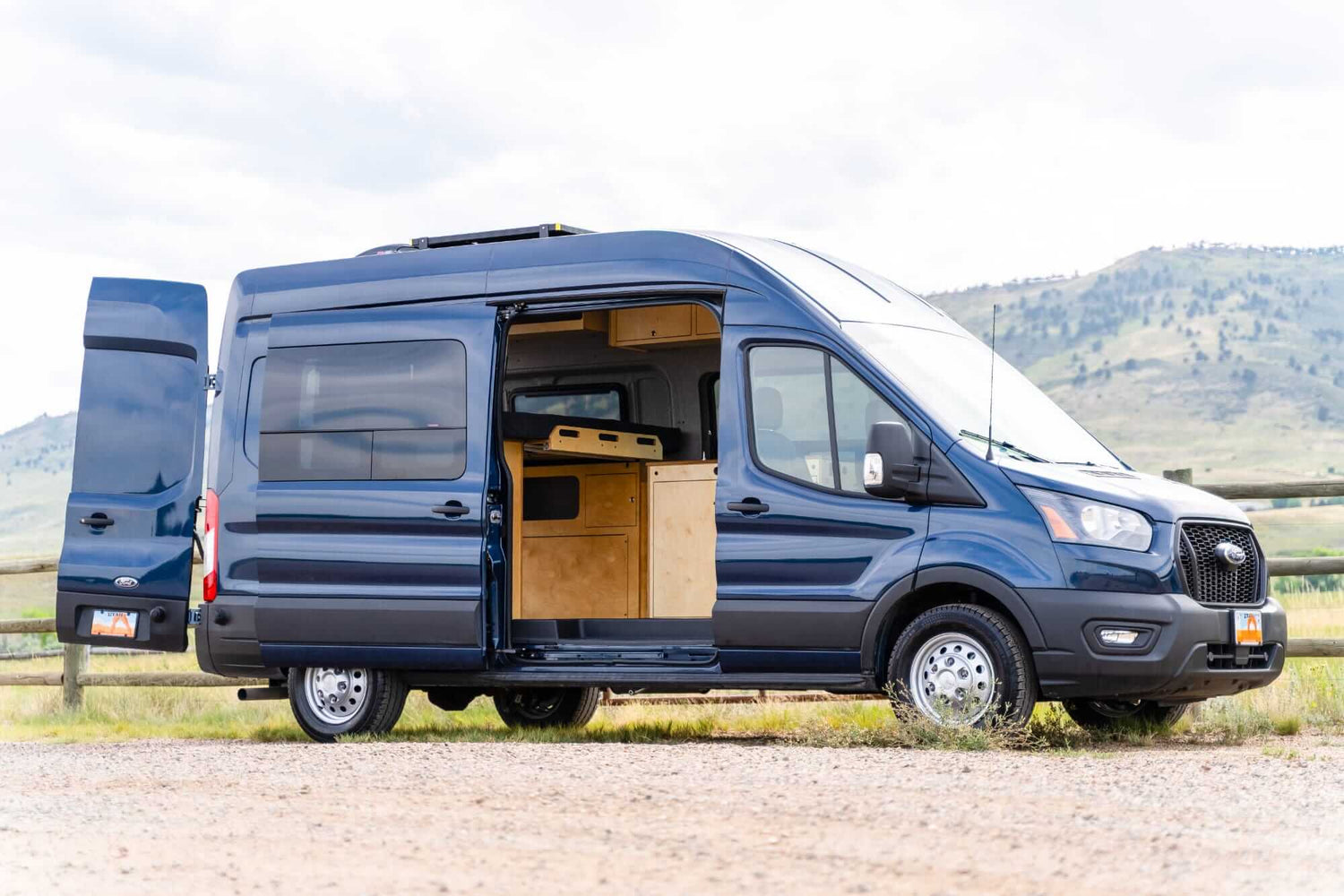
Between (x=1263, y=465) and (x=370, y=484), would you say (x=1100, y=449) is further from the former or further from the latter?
(x=1263, y=465)

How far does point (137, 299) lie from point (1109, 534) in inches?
237

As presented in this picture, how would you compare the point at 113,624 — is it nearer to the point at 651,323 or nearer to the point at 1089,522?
the point at 651,323

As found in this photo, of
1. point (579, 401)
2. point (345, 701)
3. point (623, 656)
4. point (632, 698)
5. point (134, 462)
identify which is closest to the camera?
point (623, 656)

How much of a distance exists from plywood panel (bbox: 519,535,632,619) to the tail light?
6.28 ft

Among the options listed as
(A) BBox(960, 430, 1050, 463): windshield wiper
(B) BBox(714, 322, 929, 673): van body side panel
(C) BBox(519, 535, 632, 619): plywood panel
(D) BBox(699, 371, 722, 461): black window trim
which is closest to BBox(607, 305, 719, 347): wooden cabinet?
(D) BBox(699, 371, 722, 461): black window trim

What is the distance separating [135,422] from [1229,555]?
6392 mm

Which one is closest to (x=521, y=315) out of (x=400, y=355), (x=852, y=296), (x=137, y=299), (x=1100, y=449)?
(x=400, y=355)

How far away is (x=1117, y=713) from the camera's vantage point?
9.74 m

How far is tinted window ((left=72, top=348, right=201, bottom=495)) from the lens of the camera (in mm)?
11023

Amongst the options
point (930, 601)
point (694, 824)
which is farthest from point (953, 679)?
point (694, 824)

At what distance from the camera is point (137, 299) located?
11.1 metres

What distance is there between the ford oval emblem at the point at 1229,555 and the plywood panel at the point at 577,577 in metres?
3.99

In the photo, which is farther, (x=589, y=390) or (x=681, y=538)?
(x=589, y=390)

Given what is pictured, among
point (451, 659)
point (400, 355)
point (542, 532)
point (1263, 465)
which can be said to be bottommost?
point (451, 659)
